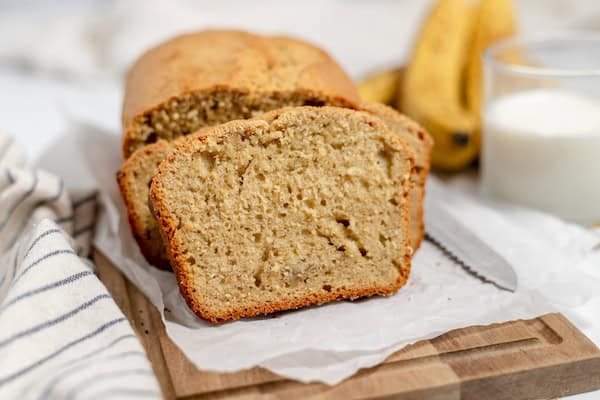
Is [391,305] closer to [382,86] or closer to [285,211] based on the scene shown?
[285,211]

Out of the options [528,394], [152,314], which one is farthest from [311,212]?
[528,394]

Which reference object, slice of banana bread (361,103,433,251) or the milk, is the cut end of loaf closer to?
slice of banana bread (361,103,433,251)

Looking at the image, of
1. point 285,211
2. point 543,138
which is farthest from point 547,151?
point 285,211

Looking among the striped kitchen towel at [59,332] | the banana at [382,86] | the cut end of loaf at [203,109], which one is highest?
the cut end of loaf at [203,109]

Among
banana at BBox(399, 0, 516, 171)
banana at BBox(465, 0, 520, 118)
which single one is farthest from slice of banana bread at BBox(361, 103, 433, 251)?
banana at BBox(465, 0, 520, 118)

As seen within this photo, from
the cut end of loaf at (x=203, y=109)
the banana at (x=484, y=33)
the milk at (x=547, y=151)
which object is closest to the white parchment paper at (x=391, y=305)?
the milk at (x=547, y=151)

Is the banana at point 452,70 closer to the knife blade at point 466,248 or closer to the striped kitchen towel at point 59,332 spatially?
the knife blade at point 466,248

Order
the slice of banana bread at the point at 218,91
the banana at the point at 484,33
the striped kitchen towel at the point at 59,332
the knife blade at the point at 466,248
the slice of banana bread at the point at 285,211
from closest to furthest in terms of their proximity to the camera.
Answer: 1. the striped kitchen towel at the point at 59,332
2. the slice of banana bread at the point at 285,211
3. the knife blade at the point at 466,248
4. the slice of banana bread at the point at 218,91
5. the banana at the point at 484,33

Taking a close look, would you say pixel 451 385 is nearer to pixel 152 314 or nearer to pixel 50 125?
pixel 152 314
